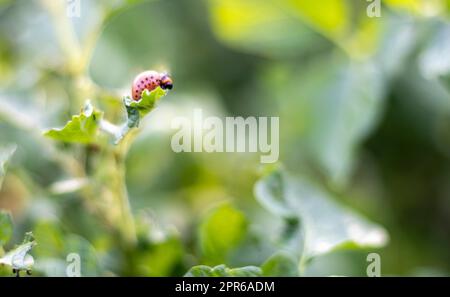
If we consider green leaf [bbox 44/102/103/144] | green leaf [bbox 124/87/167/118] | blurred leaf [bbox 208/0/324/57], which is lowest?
green leaf [bbox 44/102/103/144]

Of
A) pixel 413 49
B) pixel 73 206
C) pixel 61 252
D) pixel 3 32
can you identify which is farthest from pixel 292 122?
pixel 3 32

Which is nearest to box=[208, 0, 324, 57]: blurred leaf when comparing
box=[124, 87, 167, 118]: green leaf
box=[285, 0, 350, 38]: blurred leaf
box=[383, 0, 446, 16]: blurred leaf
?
box=[285, 0, 350, 38]: blurred leaf

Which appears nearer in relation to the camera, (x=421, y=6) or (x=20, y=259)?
(x=20, y=259)

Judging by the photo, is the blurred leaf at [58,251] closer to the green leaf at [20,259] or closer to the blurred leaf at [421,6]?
the green leaf at [20,259]

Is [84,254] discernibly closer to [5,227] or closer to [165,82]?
[5,227]

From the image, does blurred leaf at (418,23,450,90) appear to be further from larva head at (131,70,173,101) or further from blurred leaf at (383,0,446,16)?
larva head at (131,70,173,101)

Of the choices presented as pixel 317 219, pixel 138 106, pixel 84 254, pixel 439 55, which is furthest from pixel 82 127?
pixel 439 55

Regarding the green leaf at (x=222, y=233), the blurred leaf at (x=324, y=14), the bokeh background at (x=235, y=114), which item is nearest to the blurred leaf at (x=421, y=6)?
the bokeh background at (x=235, y=114)
